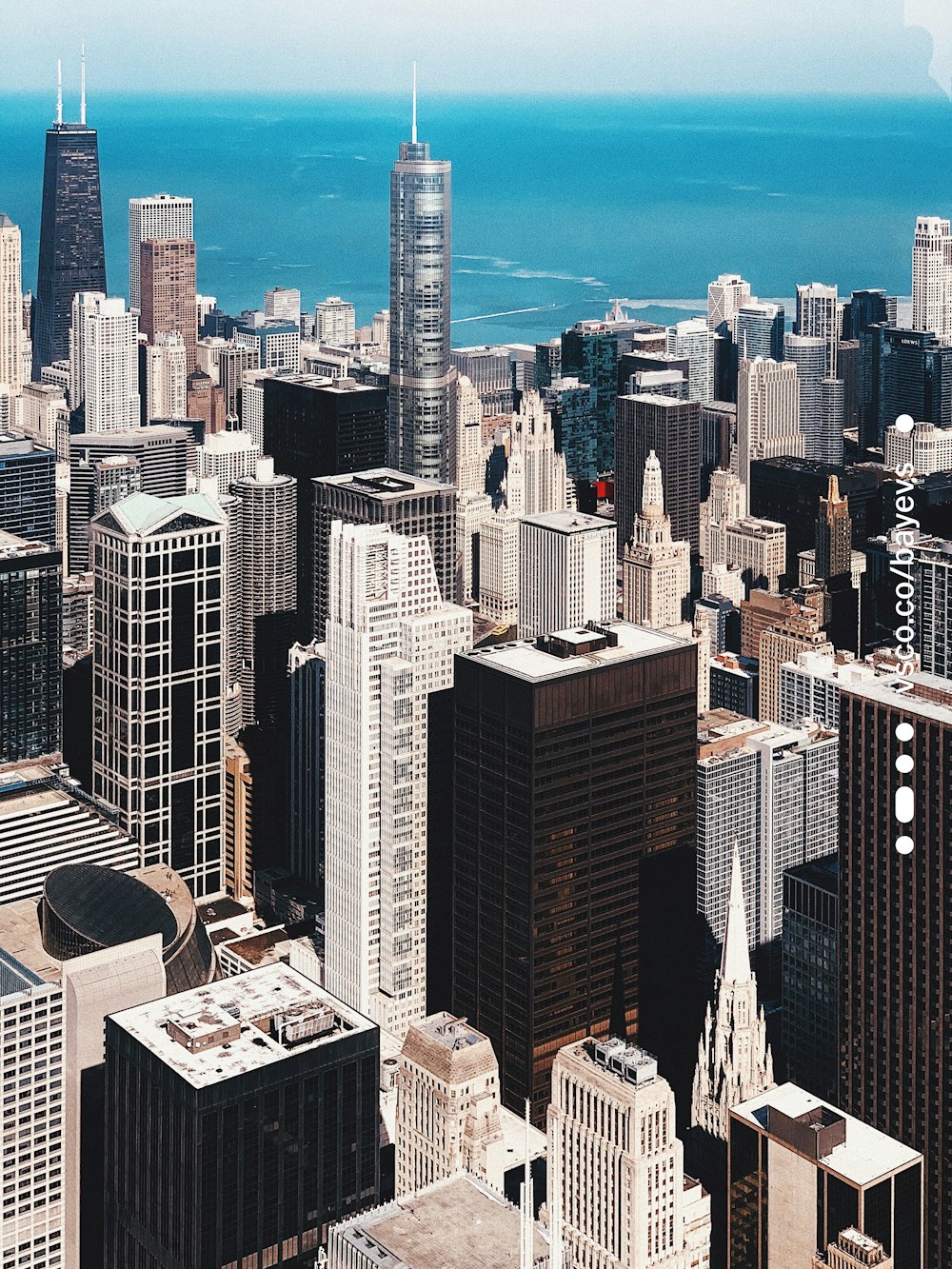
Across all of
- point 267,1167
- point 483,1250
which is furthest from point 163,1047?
point 483,1250

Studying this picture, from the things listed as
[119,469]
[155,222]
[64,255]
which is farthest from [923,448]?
[64,255]

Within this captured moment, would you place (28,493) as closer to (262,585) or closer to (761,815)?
(262,585)

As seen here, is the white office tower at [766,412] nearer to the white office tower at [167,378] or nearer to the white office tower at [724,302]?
the white office tower at [724,302]

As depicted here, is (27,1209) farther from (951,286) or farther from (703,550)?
(951,286)

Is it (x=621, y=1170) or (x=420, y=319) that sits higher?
(x=420, y=319)

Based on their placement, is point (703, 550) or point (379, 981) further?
point (703, 550)

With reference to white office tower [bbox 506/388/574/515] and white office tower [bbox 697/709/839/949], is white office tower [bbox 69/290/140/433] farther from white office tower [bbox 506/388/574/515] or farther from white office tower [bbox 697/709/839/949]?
white office tower [bbox 697/709/839/949]

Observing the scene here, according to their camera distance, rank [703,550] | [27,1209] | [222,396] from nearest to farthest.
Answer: [27,1209] → [703,550] → [222,396]
